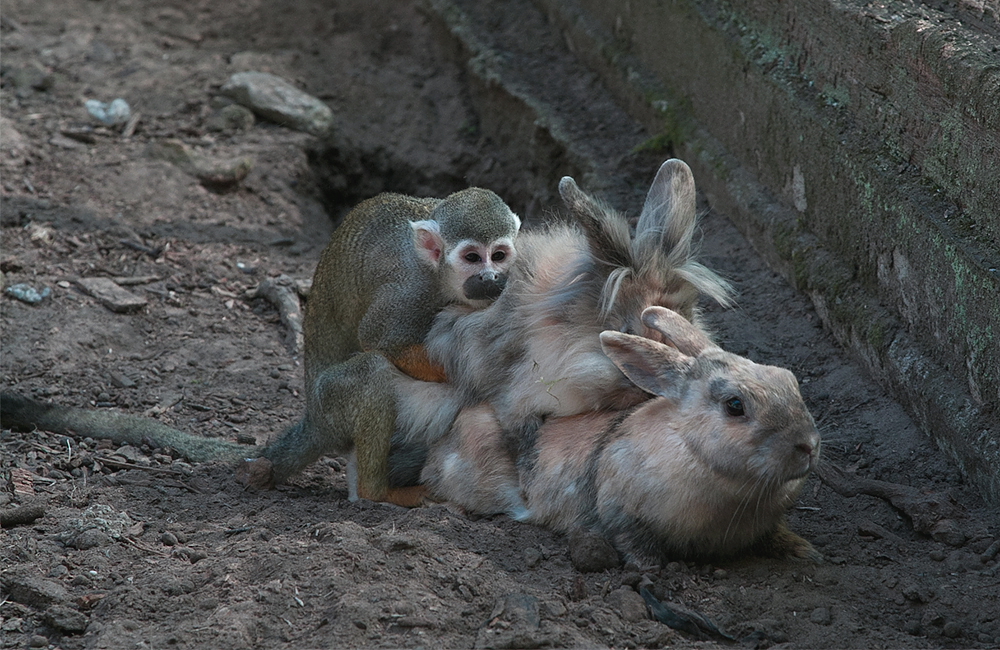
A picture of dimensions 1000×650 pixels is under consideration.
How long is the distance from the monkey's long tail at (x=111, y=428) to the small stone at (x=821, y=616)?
9.25 feet

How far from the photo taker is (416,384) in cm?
523

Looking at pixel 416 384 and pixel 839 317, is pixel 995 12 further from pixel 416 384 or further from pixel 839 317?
pixel 416 384

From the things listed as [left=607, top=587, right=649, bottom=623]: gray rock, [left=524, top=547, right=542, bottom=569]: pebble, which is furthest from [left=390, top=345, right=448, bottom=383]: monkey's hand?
[left=607, top=587, right=649, bottom=623]: gray rock

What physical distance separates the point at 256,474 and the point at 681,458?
2.19m

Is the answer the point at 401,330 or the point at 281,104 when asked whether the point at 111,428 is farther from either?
the point at 281,104

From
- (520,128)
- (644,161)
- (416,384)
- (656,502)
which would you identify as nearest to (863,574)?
(656,502)

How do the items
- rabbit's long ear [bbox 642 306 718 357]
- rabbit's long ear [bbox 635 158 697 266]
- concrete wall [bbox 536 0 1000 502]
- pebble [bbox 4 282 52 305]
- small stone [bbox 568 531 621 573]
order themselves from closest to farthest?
small stone [bbox 568 531 621 573], rabbit's long ear [bbox 642 306 718 357], concrete wall [bbox 536 0 1000 502], rabbit's long ear [bbox 635 158 697 266], pebble [bbox 4 282 52 305]

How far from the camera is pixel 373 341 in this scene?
538cm

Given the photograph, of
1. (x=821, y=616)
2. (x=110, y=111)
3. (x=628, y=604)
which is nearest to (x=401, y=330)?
(x=628, y=604)

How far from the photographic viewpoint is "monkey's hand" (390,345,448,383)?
5.22 m

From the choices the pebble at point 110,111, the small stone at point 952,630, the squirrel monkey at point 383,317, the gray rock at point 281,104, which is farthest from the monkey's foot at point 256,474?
the pebble at point 110,111

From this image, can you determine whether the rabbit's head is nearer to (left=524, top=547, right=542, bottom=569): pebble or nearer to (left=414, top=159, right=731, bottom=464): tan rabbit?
(left=414, top=159, right=731, bottom=464): tan rabbit

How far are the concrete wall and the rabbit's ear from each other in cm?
132

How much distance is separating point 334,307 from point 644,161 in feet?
9.59
